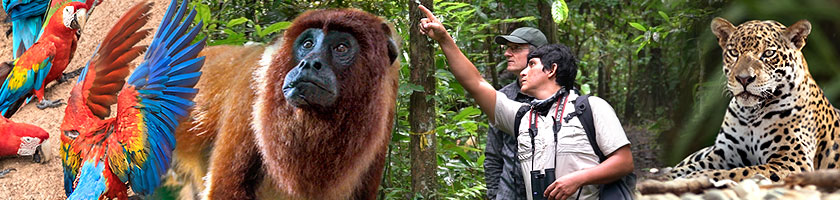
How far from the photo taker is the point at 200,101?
2.52 m

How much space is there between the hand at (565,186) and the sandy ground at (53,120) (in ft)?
5.58

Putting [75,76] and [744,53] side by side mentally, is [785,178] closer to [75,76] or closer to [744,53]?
[744,53]

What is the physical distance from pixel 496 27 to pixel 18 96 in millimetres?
2981

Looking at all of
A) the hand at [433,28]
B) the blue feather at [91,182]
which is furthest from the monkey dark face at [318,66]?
the blue feather at [91,182]

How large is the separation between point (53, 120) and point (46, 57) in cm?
34

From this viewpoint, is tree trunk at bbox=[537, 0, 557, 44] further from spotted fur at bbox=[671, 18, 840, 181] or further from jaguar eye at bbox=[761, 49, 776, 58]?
jaguar eye at bbox=[761, 49, 776, 58]

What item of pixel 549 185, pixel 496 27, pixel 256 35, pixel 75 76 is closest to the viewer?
pixel 549 185

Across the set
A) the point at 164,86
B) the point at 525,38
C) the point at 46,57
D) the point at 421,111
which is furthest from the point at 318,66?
the point at 46,57

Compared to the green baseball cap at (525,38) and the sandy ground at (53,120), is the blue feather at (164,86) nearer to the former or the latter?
the sandy ground at (53,120)

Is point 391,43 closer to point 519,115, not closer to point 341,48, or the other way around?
point 341,48

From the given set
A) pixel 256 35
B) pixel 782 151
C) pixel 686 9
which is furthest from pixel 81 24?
pixel 782 151

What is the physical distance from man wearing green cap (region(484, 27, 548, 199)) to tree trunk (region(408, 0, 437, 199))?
238mm

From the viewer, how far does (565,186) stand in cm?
237

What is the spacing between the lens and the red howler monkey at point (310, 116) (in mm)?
2178
